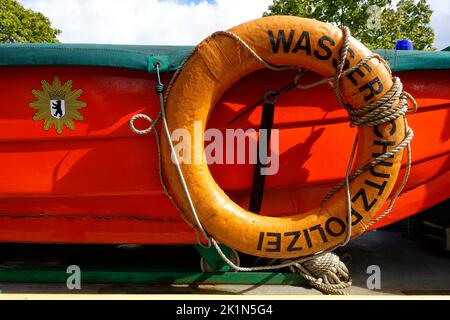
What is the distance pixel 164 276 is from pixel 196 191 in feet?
2.34

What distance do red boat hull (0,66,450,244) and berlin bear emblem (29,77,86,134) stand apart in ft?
0.10

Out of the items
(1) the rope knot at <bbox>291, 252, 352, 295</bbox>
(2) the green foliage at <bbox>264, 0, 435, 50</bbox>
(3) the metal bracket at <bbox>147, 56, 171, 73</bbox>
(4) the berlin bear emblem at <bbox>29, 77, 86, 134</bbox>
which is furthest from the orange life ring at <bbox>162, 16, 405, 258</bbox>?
(2) the green foliage at <bbox>264, 0, 435, 50</bbox>

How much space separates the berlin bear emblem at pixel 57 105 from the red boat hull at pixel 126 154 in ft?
0.10

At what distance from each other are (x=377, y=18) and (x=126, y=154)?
1136 cm

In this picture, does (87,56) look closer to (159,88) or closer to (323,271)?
(159,88)

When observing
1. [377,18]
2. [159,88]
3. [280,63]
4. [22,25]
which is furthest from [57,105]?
[22,25]

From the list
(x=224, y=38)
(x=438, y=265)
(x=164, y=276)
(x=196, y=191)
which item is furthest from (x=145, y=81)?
(x=438, y=265)

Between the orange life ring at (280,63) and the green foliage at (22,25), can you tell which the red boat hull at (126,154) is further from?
the green foliage at (22,25)

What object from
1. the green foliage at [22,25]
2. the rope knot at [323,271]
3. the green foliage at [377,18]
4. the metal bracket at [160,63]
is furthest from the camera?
the green foliage at [22,25]

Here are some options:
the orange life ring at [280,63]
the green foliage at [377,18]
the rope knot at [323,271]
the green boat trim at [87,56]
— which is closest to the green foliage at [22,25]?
the green foliage at [377,18]

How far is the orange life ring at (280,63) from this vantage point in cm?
181

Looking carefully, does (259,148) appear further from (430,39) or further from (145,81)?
(430,39)

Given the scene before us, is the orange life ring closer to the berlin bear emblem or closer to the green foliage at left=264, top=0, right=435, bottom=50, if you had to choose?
the berlin bear emblem

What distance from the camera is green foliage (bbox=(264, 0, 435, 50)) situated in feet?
36.4
